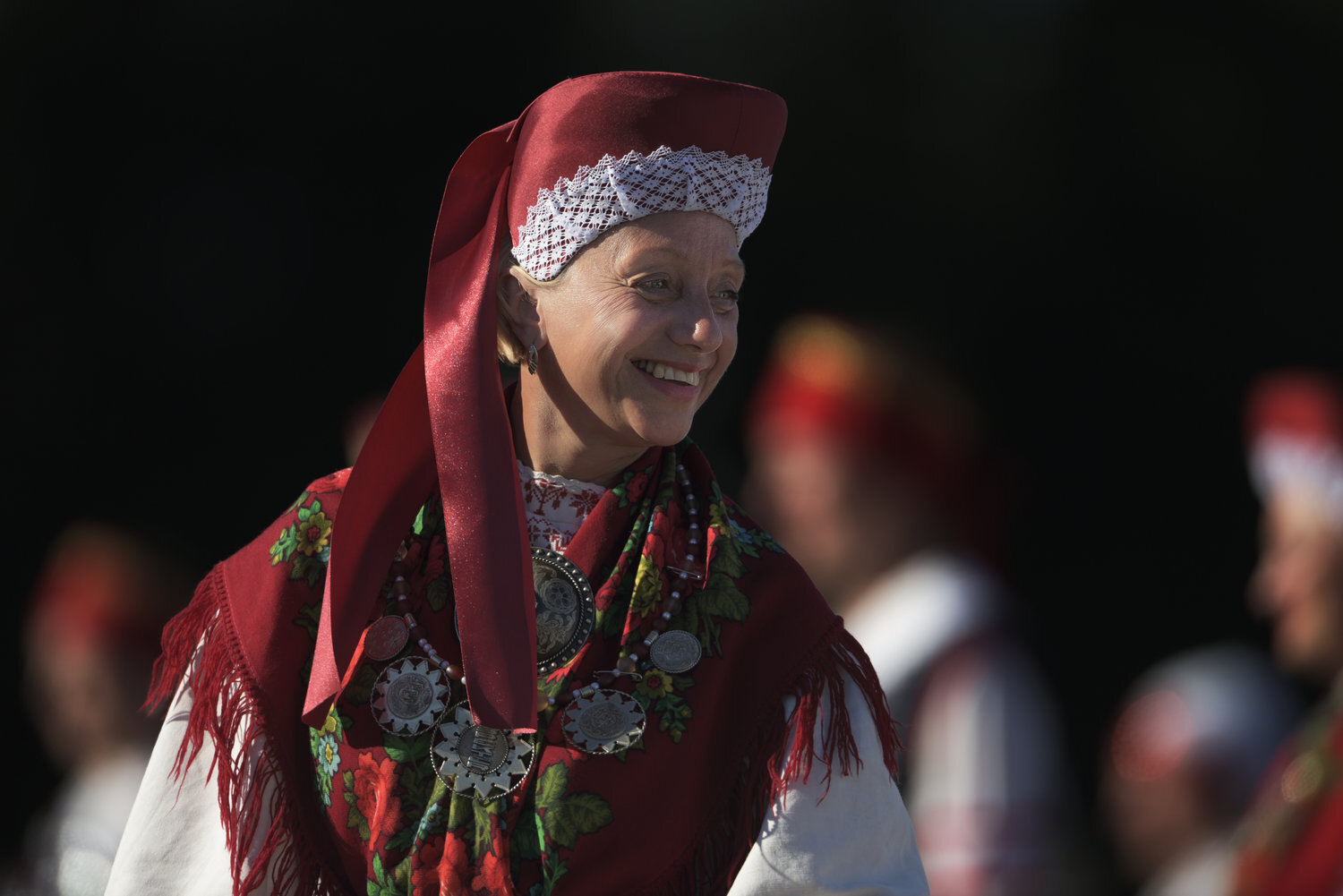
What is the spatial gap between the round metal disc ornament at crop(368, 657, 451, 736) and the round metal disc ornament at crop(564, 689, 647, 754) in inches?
8.4

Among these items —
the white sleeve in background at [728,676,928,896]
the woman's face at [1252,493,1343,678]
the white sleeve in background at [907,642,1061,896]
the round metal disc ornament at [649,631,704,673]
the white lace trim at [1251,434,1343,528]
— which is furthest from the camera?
the white lace trim at [1251,434,1343,528]

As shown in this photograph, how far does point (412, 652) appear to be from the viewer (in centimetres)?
254

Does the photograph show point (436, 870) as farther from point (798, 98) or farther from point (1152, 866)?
point (798, 98)

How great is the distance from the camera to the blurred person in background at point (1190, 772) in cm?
421

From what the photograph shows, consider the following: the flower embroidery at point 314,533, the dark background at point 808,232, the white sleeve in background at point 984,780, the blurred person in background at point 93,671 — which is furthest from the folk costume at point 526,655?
the dark background at point 808,232

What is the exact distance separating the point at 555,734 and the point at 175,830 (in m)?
0.66

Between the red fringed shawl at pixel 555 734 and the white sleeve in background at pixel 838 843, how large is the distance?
0.03 m

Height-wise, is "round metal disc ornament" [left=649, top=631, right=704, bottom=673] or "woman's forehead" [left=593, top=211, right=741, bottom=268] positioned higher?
"woman's forehead" [left=593, top=211, right=741, bottom=268]

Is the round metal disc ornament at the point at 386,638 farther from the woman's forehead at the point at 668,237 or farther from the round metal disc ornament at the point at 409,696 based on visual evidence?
the woman's forehead at the point at 668,237

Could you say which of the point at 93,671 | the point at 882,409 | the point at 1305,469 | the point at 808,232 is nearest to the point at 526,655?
the point at 882,409

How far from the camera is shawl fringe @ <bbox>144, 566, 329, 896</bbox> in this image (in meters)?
2.47

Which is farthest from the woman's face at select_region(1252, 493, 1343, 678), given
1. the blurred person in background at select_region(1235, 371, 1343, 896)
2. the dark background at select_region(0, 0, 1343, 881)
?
the dark background at select_region(0, 0, 1343, 881)

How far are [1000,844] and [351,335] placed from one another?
133 inches

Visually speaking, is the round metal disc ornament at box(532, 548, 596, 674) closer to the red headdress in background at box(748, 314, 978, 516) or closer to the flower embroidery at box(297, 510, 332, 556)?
the flower embroidery at box(297, 510, 332, 556)
